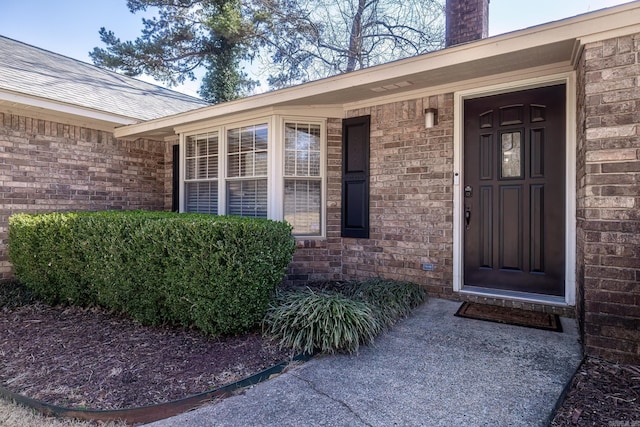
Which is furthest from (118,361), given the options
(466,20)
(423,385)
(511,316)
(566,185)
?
(466,20)

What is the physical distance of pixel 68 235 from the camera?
439 cm

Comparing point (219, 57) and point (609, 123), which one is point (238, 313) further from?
point (219, 57)

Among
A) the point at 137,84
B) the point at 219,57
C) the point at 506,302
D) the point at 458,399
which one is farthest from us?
the point at 219,57

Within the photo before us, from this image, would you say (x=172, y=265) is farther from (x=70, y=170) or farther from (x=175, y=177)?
(x=175, y=177)

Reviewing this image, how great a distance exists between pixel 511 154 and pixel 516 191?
1.30ft

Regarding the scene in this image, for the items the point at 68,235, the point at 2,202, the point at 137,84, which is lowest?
the point at 68,235

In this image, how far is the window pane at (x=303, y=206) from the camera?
5219mm

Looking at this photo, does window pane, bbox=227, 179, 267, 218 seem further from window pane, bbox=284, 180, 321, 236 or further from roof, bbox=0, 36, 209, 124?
roof, bbox=0, 36, 209, 124

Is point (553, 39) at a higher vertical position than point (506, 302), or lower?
higher

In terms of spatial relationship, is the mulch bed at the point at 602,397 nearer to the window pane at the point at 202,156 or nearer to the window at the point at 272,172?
the window at the point at 272,172

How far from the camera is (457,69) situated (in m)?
3.70

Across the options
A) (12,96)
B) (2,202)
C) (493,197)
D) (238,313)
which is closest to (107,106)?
(12,96)

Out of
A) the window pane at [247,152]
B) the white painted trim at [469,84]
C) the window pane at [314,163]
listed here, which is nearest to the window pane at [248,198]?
the window pane at [247,152]

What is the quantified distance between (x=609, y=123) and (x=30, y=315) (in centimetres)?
613
